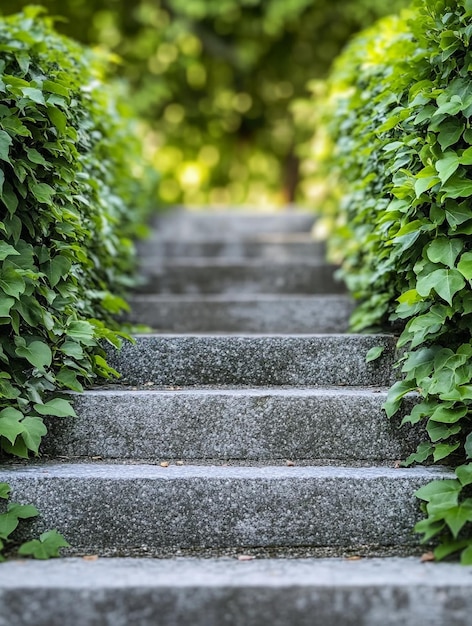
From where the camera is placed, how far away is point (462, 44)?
2104mm

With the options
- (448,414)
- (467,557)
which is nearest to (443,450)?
(448,414)

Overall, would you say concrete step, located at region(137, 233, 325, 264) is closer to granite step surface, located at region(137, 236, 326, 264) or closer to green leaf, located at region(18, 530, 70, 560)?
granite step surface, located at region(137, 236, 326, 264)

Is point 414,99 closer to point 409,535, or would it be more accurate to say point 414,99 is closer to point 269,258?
point 409,535

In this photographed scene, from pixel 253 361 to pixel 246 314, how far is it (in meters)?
0.69

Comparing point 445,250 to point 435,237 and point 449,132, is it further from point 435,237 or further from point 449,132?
point 449,132

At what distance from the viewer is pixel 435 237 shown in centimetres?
213

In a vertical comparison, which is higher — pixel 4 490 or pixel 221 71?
pixel 221 71

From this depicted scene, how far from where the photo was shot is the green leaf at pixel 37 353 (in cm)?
212

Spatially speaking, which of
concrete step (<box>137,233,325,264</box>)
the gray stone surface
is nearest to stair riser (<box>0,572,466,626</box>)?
the gray stone surface

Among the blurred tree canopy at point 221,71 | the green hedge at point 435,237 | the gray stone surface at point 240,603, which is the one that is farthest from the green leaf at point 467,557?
the blurred tree canopy at point 221,71

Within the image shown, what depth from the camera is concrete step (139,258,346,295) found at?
145 inches

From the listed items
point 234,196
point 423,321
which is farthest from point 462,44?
point 234,196

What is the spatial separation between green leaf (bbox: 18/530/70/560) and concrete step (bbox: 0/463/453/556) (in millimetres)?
86

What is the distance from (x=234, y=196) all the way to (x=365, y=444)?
699 centimetres
